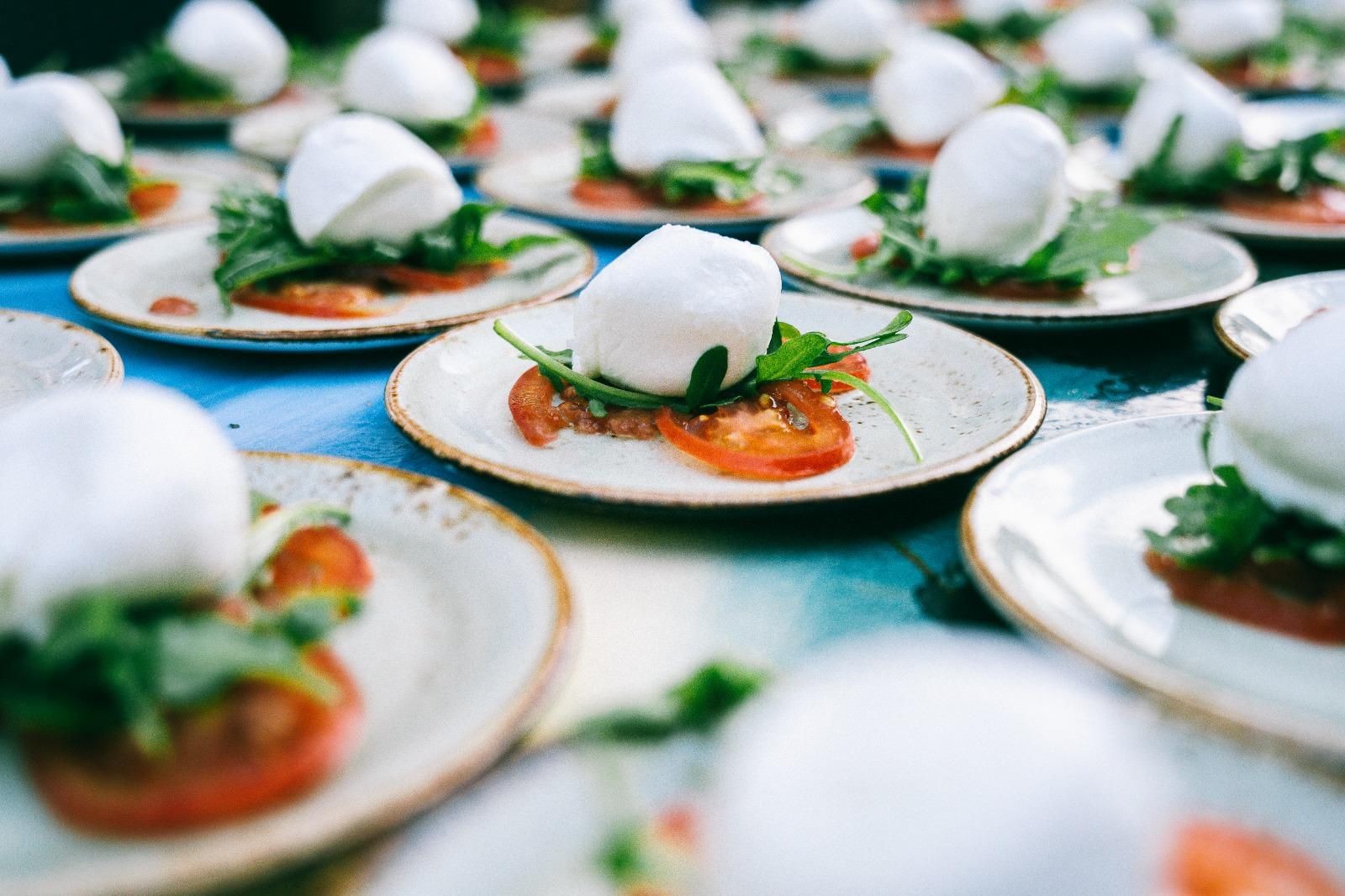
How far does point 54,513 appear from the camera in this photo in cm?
90

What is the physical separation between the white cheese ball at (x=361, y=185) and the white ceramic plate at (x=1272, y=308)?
1.38 m

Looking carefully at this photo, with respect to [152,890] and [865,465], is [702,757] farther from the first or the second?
[865,465]

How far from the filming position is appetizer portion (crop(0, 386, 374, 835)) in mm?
805

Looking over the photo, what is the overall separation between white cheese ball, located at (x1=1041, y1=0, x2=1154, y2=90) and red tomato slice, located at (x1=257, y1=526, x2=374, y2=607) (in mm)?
3626

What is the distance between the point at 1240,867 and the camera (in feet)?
2.33

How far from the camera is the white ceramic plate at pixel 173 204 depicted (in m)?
2.34

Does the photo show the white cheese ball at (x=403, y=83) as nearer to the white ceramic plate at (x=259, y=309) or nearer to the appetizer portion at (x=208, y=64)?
the appetizer portion at (x=208, y=64)

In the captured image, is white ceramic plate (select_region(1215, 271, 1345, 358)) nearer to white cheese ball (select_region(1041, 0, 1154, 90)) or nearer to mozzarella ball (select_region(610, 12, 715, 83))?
white cheese ball (select_region(1041, 0, 1154, 90))

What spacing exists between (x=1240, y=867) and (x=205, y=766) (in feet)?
2.26

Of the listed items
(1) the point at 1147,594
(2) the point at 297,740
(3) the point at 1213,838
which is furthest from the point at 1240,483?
(2) the point at 297,740

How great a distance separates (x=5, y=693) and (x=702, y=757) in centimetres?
51

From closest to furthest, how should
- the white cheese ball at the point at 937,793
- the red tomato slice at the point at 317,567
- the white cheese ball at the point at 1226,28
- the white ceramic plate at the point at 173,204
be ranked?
the white cheese ball at the point at 937,793 < the red tomato slice at the point at 317,567 < the white ceramic plate at the point at 173,204 < the white cheese ball at the point at 1226,28

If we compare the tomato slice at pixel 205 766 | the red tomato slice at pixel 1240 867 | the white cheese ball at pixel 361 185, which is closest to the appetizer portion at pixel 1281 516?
the red tomato slice at pixel 1240 867

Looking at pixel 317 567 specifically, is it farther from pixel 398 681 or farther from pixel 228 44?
pixel 228 44
